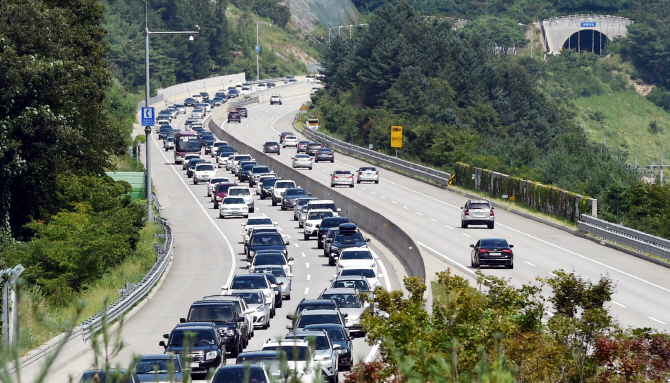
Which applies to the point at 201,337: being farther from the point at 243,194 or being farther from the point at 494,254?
the point at 243,194

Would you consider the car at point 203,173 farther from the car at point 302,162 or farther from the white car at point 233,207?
the white car at point 233,207

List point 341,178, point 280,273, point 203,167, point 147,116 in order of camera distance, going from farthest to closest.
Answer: point 203,167 < point 341,178 < point 147,116 < point 280,273

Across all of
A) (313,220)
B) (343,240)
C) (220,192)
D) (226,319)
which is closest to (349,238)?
(343,240)

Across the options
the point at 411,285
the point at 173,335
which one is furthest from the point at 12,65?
the point at 411,285

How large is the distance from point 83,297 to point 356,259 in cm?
1065

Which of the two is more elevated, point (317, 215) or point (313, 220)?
point (317, 215)

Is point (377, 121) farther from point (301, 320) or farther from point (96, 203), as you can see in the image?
point (301, 320)

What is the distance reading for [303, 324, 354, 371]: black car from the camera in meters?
23.5

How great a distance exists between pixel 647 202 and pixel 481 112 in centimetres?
6639

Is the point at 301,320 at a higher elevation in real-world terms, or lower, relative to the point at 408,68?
lower

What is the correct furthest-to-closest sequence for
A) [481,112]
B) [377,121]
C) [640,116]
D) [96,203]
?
[640,116] → [481,112] → [377,121] → [96,203]

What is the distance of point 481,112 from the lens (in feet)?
405

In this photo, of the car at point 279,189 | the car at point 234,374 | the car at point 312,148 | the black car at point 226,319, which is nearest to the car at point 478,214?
the car at point 279,189

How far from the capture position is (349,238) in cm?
4359
